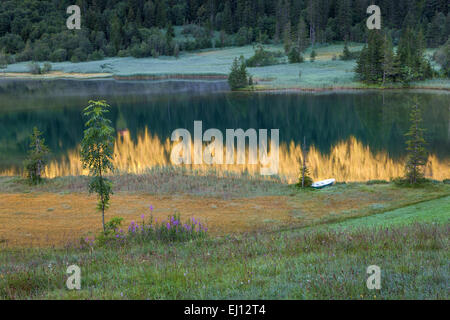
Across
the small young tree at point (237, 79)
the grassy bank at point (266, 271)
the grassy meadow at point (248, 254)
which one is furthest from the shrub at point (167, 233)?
the small young tree at point (237, 79)

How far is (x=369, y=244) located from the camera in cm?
1050

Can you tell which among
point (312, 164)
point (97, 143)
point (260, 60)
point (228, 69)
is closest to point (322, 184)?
point (312, 164)

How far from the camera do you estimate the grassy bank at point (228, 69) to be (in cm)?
9200

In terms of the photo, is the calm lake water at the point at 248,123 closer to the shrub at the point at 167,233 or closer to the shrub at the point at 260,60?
the shrub at the point at 167,233

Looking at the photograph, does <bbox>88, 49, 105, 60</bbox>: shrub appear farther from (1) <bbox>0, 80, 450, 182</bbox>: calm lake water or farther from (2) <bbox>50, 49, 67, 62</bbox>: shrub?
(1) <bbox>0, 80, 450, 182</bbox>: calm lake water

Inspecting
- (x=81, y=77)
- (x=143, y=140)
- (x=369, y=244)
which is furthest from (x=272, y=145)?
(x=81, y=77)

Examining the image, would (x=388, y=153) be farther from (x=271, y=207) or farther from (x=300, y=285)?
(x=300, y=285)

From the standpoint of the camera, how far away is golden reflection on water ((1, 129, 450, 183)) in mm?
33094

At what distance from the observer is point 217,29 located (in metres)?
197

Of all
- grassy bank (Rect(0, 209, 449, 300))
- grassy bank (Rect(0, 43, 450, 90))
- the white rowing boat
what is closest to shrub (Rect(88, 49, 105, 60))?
grassy bank (Rect(0, 43, 450, 90))

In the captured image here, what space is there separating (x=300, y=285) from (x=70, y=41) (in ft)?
555

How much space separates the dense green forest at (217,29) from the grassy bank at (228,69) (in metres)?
7.12

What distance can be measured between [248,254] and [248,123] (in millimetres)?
47136
